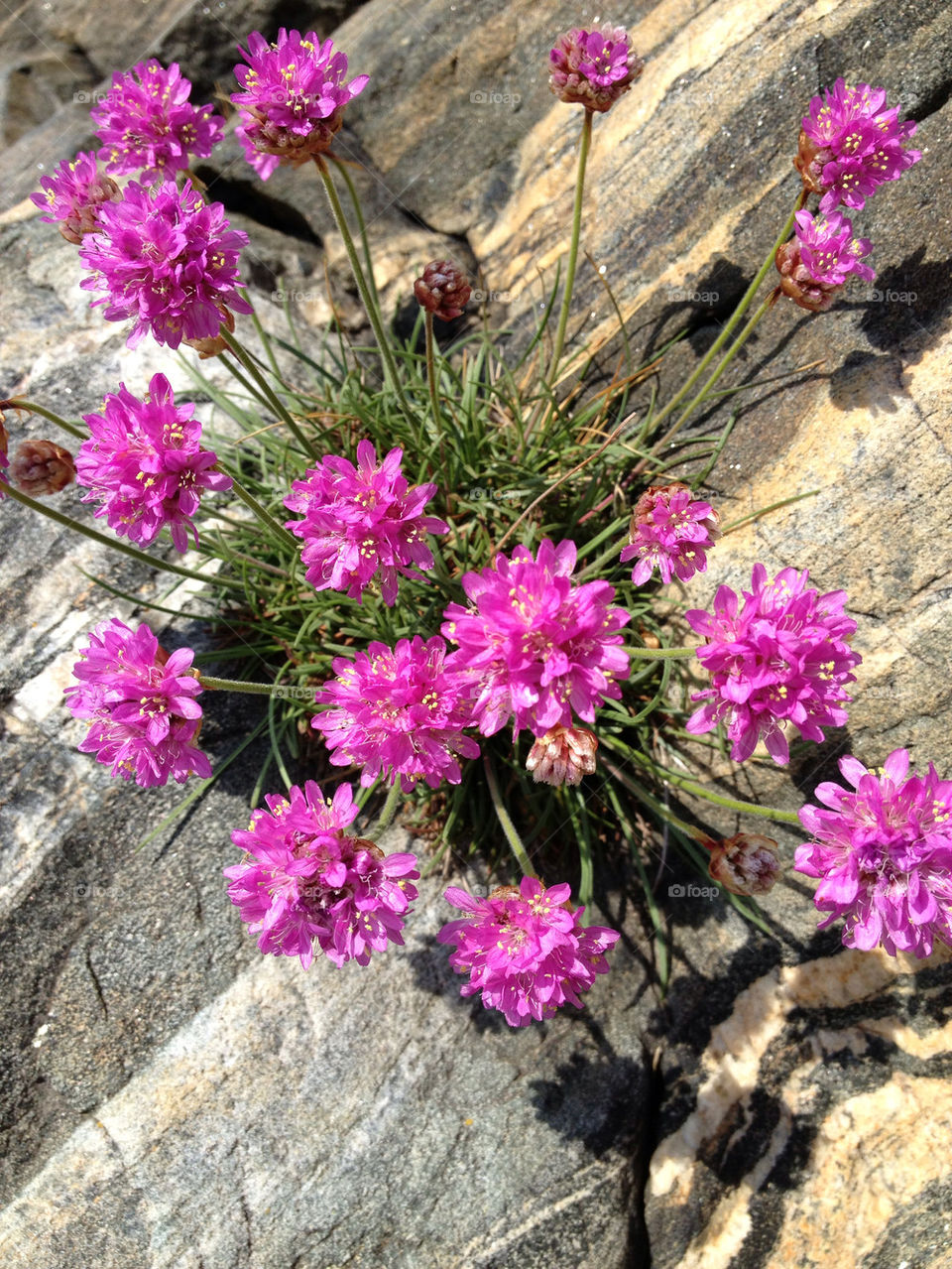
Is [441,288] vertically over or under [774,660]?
over

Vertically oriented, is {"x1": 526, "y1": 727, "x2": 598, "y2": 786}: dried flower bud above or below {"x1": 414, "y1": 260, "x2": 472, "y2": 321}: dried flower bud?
below

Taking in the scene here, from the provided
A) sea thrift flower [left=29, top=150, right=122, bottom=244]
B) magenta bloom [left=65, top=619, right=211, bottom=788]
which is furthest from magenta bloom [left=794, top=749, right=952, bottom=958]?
sea thrift flower [left=29, top=150, right=122, bottom=244]

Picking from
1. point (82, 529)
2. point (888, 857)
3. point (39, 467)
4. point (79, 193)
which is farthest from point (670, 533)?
point (79, 193)

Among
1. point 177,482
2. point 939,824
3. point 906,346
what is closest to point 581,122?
point 906,346

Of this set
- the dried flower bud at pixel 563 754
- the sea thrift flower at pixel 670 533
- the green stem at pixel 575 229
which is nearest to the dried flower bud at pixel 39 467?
the dried flower bud at pixel 563 754

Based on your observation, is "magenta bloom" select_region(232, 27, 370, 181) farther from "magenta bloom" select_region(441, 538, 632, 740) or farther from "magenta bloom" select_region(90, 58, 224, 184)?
"magenta bloom" select_region(441, 538, 632, 740)

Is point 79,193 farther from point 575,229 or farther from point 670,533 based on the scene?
point 670,533
